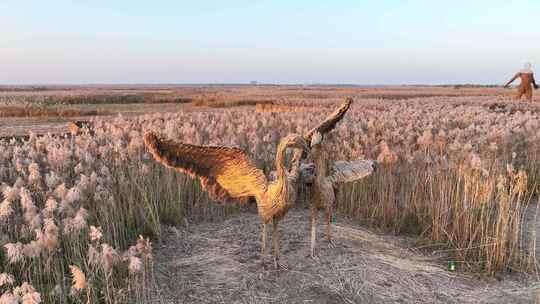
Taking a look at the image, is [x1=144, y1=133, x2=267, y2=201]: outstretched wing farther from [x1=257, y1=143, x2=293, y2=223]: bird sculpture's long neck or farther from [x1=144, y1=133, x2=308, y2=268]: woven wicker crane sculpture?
[x1=257, y1=143, x2=293, y2=223]: bird sculpture's long neck

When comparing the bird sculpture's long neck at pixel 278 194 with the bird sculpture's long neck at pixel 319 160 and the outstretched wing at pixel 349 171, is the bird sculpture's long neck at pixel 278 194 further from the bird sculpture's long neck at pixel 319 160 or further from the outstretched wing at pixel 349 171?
the outstretched wing at pixel 349 171

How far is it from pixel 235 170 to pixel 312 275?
62.0 inches

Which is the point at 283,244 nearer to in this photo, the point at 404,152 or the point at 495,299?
the point at 495,299

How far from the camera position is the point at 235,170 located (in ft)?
15.1

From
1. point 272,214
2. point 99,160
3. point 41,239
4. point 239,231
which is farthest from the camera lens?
point 99,160

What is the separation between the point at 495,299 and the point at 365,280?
4.88 feet

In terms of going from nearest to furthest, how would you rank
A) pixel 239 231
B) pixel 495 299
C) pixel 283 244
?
pixel 495 299 → pixel 283 244 → pixel 239 231

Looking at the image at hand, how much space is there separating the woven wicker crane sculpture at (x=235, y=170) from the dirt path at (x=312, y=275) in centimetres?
82

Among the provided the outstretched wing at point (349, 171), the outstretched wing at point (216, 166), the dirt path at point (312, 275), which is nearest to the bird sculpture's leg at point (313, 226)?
the dirt path at point (312, 275)

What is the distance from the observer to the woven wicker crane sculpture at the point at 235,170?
4.23 metres

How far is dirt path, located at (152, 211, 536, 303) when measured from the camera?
4664mm

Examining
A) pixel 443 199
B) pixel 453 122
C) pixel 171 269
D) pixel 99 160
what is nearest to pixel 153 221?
pixel 171 269

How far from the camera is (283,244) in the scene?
585cm

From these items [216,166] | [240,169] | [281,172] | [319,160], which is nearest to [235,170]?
[240,169]
